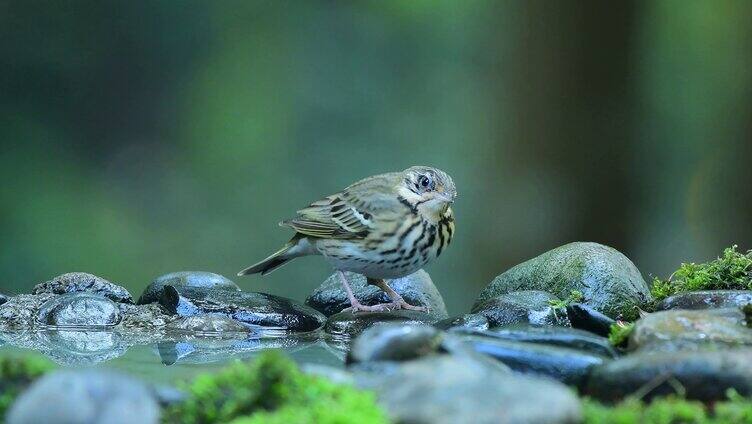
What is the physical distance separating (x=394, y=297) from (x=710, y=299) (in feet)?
8.25

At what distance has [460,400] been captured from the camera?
3.12 m

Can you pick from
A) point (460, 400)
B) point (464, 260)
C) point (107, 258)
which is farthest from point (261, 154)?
point (460, 400)

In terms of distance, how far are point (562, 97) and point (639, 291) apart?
4.59 m

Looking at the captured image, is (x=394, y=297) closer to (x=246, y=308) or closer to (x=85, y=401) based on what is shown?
(x=246, y=308)

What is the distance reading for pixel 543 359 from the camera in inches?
163

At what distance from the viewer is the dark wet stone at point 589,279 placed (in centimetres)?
651

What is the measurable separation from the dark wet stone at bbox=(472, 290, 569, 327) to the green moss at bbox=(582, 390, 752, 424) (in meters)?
2.48

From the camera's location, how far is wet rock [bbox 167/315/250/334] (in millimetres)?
6309

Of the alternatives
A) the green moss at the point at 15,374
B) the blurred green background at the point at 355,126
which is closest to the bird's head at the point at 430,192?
the green moss at the point at 15,374

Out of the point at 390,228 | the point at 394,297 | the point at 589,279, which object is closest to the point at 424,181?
the point at 390,228

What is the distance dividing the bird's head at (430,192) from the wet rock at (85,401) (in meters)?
3.99

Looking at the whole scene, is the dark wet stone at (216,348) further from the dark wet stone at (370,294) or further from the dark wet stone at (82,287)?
the dark wet stone at (370,294)

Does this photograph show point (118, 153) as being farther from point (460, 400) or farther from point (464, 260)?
point (460, 400)

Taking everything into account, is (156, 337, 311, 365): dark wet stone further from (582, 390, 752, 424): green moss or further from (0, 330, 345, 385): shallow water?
(582, 390, 752, 424): green moss
